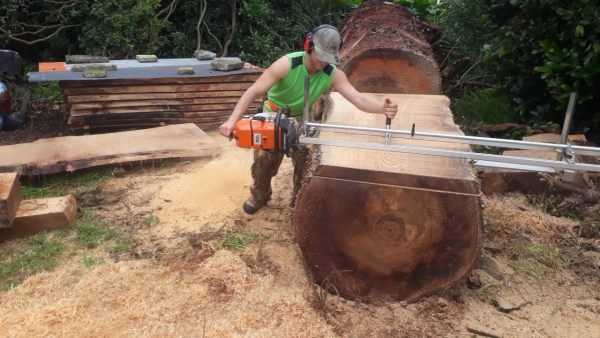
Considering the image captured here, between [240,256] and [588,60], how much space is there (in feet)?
10.4

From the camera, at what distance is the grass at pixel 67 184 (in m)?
4.58

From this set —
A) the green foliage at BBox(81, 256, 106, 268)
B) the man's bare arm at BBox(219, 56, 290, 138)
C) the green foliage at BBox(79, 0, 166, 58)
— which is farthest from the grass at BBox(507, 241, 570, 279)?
the green foliage at BBox(79, 0, 166, 58)

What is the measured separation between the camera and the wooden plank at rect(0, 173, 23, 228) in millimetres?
3473

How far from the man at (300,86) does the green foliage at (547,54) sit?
197 cm

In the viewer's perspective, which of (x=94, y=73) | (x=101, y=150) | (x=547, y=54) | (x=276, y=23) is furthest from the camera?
(x=276, y=23)

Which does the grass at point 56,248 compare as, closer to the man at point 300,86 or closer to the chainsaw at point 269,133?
the man at point 300,86

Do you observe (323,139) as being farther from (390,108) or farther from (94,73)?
Answer: (94,73)

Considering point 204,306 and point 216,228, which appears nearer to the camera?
point 204,306

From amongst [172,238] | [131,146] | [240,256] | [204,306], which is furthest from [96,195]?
[204,306]

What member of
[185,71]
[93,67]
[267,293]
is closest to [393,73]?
[185,71]

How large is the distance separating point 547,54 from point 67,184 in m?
4.36

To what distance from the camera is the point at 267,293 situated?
2.98 meters

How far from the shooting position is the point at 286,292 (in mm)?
2990

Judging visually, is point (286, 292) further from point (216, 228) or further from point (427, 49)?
point (427, 49)
